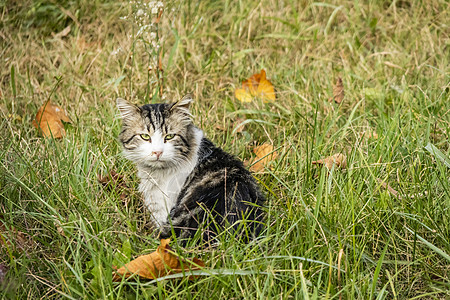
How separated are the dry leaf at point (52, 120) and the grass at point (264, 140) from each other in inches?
3.3

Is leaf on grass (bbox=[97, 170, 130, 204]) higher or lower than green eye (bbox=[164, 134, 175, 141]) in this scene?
lower

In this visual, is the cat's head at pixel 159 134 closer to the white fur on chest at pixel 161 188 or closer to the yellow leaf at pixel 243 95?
the white fur on chest at pixel 161 188

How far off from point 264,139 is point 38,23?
236 centimetres

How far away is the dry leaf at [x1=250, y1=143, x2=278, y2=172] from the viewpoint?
3112 mm

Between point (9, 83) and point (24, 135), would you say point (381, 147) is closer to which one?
point (24, 135)

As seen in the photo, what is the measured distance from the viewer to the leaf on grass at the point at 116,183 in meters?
2.85

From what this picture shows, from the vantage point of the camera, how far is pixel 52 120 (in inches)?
138

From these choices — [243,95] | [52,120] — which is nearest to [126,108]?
[52,120]

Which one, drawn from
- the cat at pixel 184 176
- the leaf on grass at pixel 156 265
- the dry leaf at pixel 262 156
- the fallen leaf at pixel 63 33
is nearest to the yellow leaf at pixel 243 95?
the dry leaf at pixel 262 156

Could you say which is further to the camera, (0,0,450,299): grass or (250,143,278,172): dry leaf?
(250,143,278,172): dry leaf

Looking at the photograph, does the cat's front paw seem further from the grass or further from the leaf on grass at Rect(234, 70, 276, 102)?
the leaf on grass at Rect(234, 70, 276, 102)

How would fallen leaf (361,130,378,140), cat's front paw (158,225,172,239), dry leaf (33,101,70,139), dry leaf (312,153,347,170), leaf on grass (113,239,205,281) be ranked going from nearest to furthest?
leaf on grass (113,239,205,281) < cat's front paw (158,225,172,239) < dry leaf (312,153,347,170) < fallen leaf (361,130,378,140) < dry leaf (33,101,70,139)

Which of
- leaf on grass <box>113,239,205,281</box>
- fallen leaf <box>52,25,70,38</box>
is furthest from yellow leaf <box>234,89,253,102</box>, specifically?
leaf on grass <box>113,239,205,281</box>

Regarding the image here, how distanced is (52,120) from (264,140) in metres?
1.43
